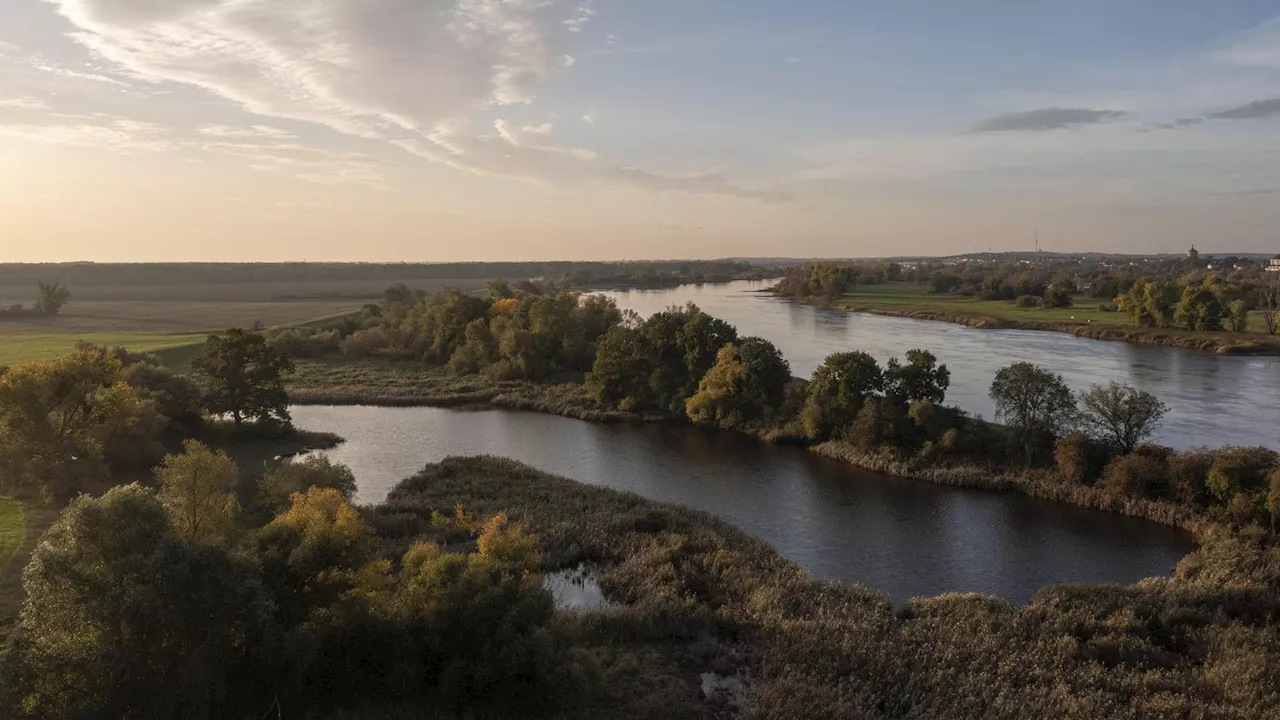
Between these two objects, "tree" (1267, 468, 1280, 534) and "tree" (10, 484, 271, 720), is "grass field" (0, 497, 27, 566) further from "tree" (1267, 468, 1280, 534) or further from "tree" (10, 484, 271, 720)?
"tree" (1267, 468, 1280, 534)

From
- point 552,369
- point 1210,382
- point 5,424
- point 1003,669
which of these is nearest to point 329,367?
point 552,369

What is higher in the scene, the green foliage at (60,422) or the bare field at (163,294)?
the bare field at (163,294)

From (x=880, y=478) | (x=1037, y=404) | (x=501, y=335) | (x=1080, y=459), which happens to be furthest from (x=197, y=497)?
(x=501, y=335)

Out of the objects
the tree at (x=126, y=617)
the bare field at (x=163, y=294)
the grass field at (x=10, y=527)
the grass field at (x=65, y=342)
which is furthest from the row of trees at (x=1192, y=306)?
the bare field at (x=163, y=294)

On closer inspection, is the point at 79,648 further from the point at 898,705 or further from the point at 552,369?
the point at 552,369

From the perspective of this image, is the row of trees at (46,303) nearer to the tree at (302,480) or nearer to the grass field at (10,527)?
the grass field at (10,527)

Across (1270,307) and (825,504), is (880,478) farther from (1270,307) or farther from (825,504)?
(1270,307)

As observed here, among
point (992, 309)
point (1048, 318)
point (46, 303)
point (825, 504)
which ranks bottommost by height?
point (825, 504)
